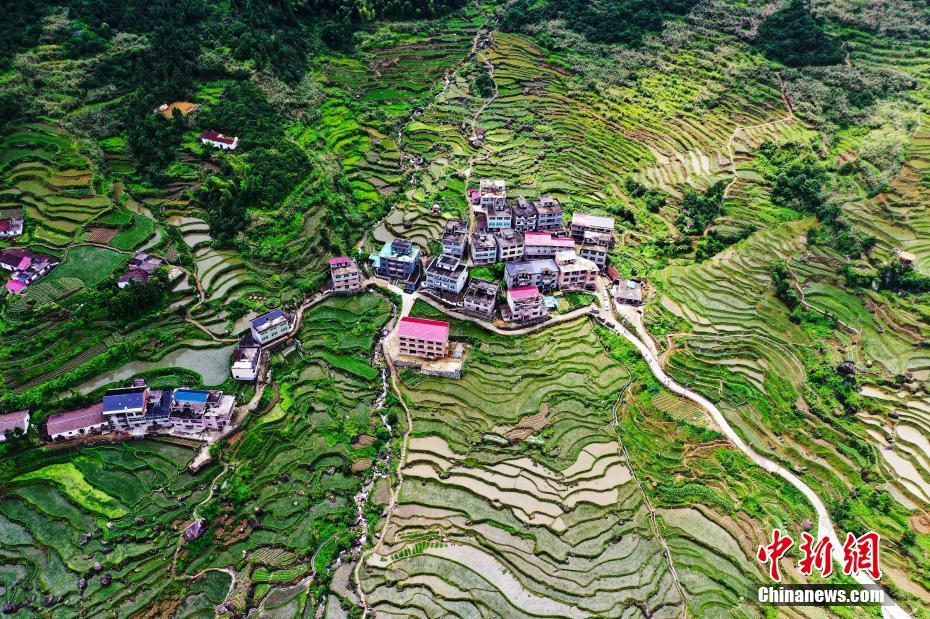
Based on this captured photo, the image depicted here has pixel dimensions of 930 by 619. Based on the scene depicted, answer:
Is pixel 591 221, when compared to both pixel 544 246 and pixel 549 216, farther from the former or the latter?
pixel 544 246

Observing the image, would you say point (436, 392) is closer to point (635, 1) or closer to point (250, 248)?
point (250, 248)

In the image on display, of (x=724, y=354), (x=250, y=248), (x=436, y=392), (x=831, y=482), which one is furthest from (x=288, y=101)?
(x=831, y=482)

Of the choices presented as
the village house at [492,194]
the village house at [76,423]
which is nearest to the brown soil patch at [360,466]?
the village house at [76,423]

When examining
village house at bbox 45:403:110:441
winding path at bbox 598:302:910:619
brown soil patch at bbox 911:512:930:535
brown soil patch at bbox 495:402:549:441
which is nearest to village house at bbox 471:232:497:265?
winding path at bbox 598:302:910:619

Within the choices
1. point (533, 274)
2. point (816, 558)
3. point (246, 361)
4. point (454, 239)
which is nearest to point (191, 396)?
point (246, 361)

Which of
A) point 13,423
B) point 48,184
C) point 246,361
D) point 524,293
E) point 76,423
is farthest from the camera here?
point 48,184
